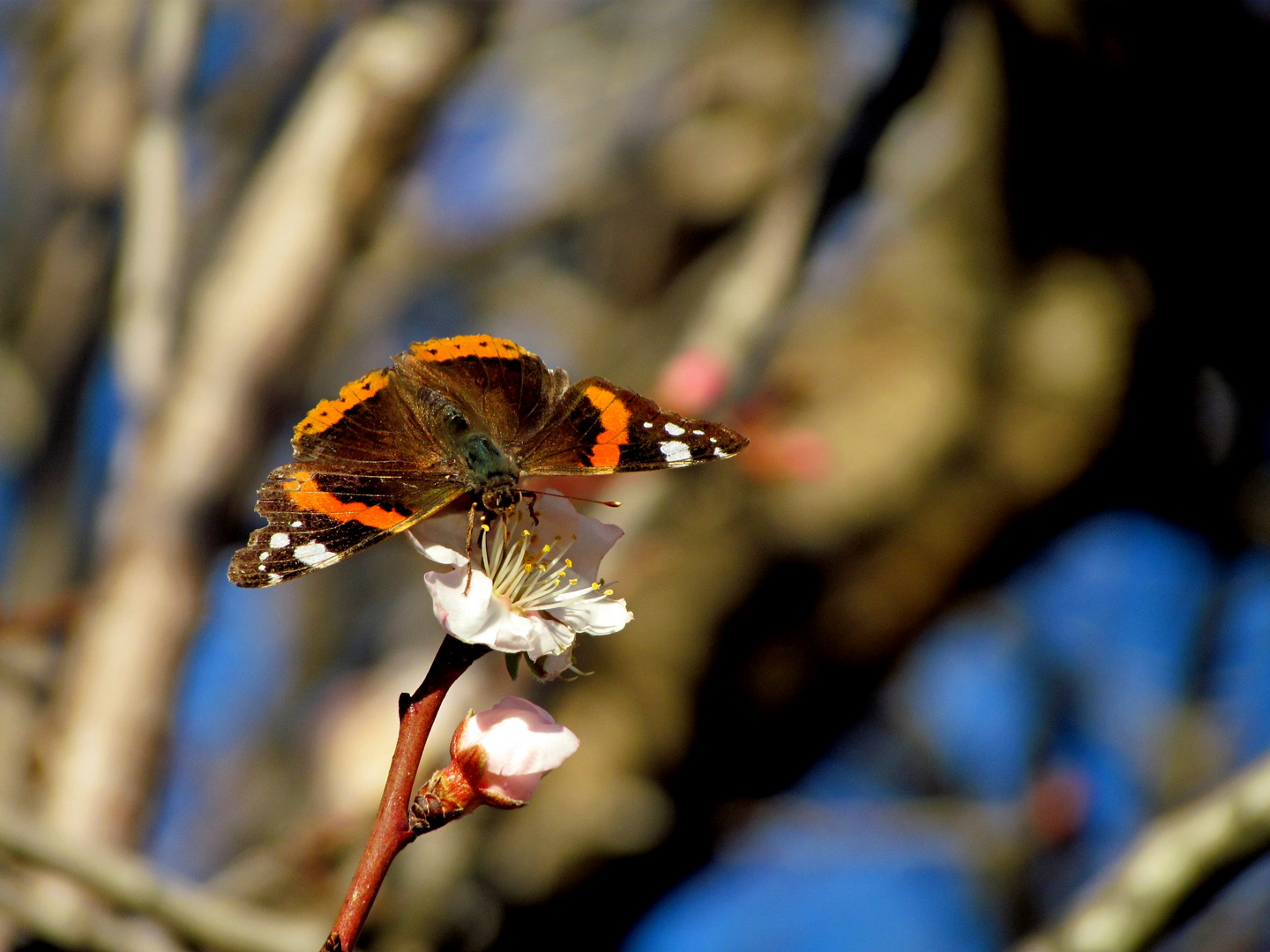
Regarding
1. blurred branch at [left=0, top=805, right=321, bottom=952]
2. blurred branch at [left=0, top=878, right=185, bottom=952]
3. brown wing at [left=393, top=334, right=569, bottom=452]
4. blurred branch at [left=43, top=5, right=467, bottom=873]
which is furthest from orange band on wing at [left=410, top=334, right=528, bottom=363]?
blurred branch at [left=43, top=5, right=467, bottom=873]

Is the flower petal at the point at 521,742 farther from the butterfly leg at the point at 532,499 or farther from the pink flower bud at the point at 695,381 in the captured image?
the pink flower bud at the point at 695,381

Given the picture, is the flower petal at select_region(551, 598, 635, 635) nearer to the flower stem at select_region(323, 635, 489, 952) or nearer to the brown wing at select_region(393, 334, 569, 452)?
the flower stem at select_region(323, 635, 489, 952)

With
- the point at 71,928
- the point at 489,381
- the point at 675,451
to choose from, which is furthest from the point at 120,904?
the point at 675,451

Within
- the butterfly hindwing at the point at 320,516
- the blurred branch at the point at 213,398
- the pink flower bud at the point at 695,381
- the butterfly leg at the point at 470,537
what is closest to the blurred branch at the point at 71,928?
the blurred branch at the point at 213,398

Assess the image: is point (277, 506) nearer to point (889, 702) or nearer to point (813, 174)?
point (813, 174)

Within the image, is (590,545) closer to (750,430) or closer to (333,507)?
(333,507)

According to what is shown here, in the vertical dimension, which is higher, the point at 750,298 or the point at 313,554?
the point at 750,298
